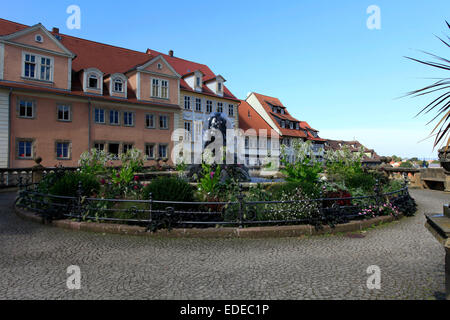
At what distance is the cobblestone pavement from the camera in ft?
12.3

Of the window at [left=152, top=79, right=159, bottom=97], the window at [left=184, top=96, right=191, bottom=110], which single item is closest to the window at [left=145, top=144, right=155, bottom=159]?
the window at [left=152, top=79, right=159, bottom=97]

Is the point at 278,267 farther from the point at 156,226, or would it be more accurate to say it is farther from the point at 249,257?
the point at 156,226

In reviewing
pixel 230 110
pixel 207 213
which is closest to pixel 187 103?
pixel 230 110

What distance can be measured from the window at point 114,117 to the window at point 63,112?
12.0 ft

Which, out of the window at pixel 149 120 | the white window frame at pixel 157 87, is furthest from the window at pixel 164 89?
the window at pixel 149 120

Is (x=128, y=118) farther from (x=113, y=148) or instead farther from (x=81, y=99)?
(x=81, y=99)

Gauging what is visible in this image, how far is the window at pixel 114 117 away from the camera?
91.9ft

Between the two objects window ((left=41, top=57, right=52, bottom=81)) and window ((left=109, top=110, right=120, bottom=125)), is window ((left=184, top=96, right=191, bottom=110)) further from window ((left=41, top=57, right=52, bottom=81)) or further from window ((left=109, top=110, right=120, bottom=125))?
window ((left=41, top=57, right=52, bottom=81))

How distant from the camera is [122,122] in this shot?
94.2ft

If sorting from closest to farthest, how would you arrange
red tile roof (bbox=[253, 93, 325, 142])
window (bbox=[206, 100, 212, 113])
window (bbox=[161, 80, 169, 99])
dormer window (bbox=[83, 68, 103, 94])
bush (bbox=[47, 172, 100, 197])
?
bush (bbox=[47, 172, 100, 197])
dormer window (bbox=[83, 68, 103, 94])
window (bbox=[161, 80, 169, 99])
window (bbox=[206, 100, 212, 113])
red tile roof (bbox=[253, 93, 325, 142])

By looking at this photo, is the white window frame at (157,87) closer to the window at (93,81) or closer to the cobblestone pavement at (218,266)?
the window at (93,81)

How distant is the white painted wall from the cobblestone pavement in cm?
1918

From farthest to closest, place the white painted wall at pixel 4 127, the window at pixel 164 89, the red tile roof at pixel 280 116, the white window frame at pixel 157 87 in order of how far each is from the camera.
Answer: the red tile roof at pixel 280 116
the window at pixel 164 89
the white window frame at pixel 157 87
the white painted wall at pixel 4 127

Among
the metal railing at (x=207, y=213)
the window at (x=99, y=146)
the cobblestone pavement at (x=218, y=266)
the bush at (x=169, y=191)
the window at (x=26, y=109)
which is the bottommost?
the cobblestone pavement at (x=218, y=266)
